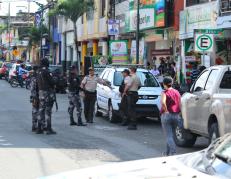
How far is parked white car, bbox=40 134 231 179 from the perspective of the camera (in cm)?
400

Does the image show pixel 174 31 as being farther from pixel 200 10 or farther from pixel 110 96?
pixel 110 96

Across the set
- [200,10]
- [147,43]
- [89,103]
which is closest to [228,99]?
[89,103]

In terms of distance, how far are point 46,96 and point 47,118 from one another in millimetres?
550

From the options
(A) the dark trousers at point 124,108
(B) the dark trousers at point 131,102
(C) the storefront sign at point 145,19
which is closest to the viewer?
(B) the dark trousers at point 131,102

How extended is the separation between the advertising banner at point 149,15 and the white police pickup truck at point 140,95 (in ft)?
47.4

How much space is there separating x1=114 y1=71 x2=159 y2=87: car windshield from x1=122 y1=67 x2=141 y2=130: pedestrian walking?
1734 mm

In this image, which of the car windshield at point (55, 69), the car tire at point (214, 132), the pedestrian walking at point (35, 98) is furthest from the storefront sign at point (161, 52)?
the car tire at point (214, 132)

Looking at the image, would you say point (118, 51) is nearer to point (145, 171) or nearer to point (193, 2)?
point (193, 2)

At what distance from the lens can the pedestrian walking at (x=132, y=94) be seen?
16.7 m

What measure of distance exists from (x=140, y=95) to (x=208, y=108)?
6639mm

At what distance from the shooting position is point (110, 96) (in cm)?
1853

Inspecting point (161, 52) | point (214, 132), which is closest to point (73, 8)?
point (161, 52)

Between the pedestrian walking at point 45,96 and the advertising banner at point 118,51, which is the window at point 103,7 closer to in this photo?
the advertising banner at point 118,51

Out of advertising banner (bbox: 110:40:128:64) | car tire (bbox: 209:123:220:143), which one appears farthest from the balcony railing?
car tire (bbox: 209:123:220:143)
